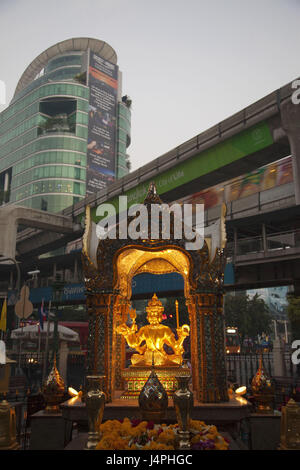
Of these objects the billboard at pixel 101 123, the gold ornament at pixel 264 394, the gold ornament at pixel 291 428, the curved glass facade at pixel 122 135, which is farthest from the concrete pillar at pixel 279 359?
the curved glass facade at pixel 122 135

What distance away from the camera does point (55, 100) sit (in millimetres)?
75125

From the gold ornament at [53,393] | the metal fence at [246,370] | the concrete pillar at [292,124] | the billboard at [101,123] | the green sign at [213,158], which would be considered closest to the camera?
the gold ornament at [53,393]

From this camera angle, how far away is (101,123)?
80188 mm

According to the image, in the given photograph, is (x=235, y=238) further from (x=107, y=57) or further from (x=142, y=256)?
(x=107, y=57)

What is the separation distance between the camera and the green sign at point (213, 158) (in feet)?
52.1

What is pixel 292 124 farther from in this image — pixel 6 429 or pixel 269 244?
pixel 6 429

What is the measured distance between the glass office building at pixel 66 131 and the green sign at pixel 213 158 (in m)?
51.9

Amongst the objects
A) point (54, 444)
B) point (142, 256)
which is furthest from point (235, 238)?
point (54, 444)

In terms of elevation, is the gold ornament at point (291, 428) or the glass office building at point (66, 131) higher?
the glass office building at point (66, 131)

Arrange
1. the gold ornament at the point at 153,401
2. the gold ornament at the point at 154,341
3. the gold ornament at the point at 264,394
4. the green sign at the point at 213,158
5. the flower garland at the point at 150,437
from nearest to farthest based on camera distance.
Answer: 1. the flower garland at the point at 150,437
2. the gold ornament at the point at 153,401
3. the gold ornament at the point at 264,394
4. the gold ornament at the point at 154,341
5. the green sign at the point at 213,158

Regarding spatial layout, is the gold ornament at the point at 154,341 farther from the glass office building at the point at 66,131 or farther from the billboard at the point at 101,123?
the billboard at the point at 101,123

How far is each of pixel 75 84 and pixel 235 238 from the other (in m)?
65.7

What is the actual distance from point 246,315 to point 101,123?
5494 centimetres

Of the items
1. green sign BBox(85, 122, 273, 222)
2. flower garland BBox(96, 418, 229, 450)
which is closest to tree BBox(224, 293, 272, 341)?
green sign BBox(85, 122, 273, 222)
